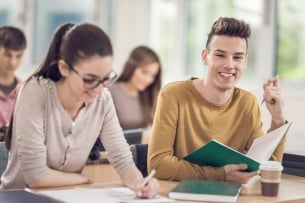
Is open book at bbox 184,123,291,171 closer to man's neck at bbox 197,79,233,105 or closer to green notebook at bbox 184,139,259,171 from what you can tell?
green notebook at bbox 184,139,259,171

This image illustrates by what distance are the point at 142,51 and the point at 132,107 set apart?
429mm

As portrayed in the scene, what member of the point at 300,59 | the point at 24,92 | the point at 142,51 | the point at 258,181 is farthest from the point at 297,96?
the point at 24,92

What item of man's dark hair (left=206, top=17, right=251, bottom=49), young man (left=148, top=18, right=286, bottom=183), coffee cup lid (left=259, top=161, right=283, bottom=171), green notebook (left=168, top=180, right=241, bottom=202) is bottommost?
green notebook (left=168, top=180, right=241, bottom=202)

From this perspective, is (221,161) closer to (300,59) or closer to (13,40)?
(13,40)

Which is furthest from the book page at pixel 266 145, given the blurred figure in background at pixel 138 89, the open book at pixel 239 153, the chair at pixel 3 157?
Result: the blurred figure in background at pixel 138 89

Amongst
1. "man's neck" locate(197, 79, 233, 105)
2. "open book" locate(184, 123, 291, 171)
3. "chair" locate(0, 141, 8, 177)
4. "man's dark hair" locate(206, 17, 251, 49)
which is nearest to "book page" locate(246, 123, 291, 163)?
"open book" locate(184, 123, 291, 171)

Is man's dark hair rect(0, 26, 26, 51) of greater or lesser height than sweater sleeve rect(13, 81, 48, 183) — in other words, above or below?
above

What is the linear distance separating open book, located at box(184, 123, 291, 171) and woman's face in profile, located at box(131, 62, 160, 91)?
2322 millimetres

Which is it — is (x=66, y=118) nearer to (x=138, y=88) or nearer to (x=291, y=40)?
(x=138, y=88)

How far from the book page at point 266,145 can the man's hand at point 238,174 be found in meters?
0.06

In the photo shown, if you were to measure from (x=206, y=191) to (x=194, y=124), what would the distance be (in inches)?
22.1

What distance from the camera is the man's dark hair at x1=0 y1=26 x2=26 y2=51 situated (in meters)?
4.00

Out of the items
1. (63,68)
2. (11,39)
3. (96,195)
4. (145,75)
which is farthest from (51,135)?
(145,75)

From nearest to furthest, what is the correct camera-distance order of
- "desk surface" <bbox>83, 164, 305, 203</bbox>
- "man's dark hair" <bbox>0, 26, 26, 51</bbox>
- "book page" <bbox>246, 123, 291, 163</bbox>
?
1. "desk surface" <bbox>83, 164, 305, 203</bbox>
2. "book page" <bbox>246, 123, 291, 163</bbox>
3. "man's dark hair" <bbox>0, 26, 26, 51</bbox>
